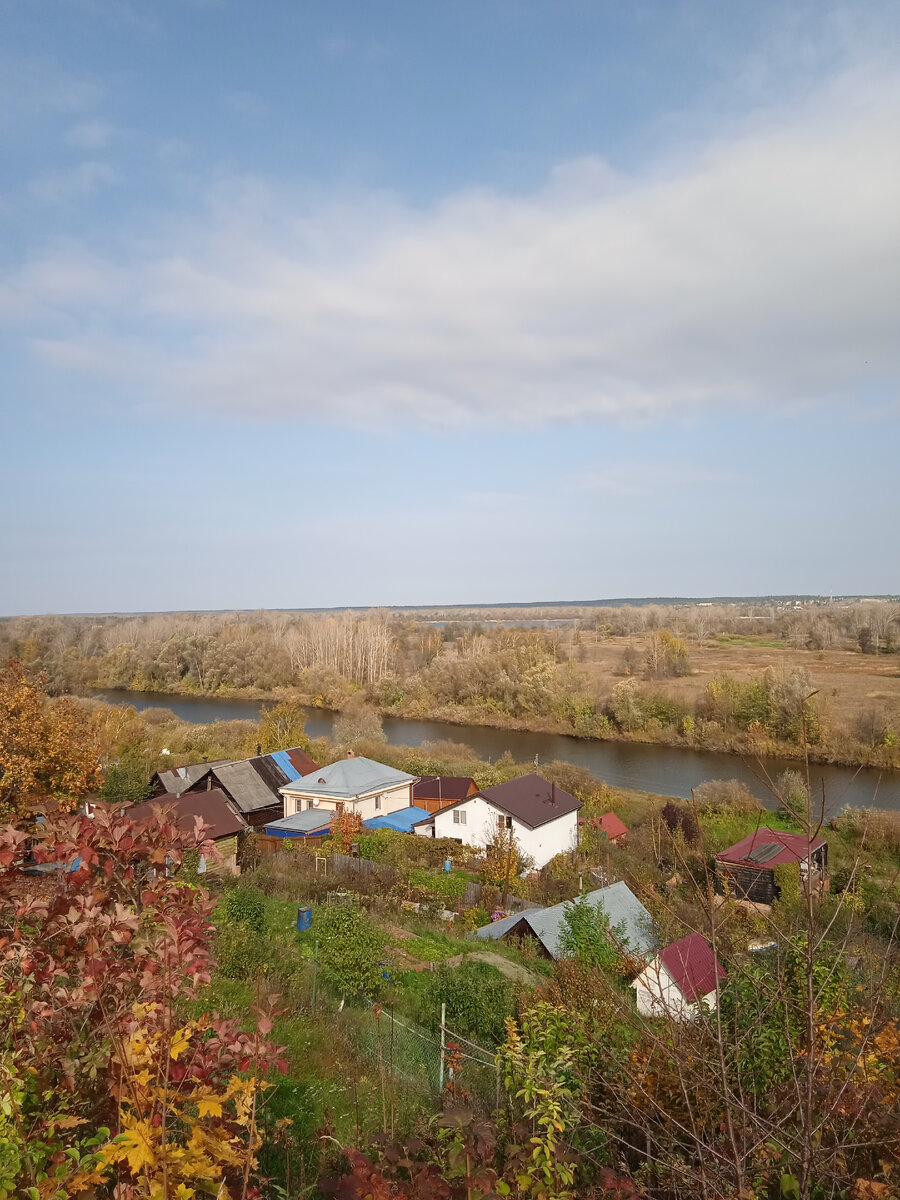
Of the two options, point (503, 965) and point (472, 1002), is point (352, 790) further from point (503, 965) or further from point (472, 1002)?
point (472, 1002)

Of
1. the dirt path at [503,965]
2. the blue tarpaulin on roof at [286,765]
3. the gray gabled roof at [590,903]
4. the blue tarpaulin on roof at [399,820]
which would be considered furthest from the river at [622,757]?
the dirt path at [503,965]

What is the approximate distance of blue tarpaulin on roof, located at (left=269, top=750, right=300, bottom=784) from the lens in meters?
26.4

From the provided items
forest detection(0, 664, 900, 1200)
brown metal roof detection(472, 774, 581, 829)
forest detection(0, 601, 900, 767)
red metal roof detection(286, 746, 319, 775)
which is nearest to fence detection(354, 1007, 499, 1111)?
forest detection(0, 664, 900, 1200)

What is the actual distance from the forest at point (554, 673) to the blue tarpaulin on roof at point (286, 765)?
67.7ft

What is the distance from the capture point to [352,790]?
24.0 metres

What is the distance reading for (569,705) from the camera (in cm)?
4722

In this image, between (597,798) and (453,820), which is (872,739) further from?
(453,820)

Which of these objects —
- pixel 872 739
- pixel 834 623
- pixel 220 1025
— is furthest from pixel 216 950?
pixel 834 623

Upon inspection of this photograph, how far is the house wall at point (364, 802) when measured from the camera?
23.5 meters

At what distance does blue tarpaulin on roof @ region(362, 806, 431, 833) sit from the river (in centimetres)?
1246

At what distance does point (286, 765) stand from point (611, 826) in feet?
41.4

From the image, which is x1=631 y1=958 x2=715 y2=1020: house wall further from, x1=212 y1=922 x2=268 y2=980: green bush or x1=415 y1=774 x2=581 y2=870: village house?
x1=415 y1=774 x2=581 y2=870: village house

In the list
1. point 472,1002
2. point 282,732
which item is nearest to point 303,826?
point 282,732

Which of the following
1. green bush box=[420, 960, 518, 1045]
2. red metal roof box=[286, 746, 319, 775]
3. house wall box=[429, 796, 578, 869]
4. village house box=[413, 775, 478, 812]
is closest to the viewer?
green bush box=[420, 960, 518, 1045]
